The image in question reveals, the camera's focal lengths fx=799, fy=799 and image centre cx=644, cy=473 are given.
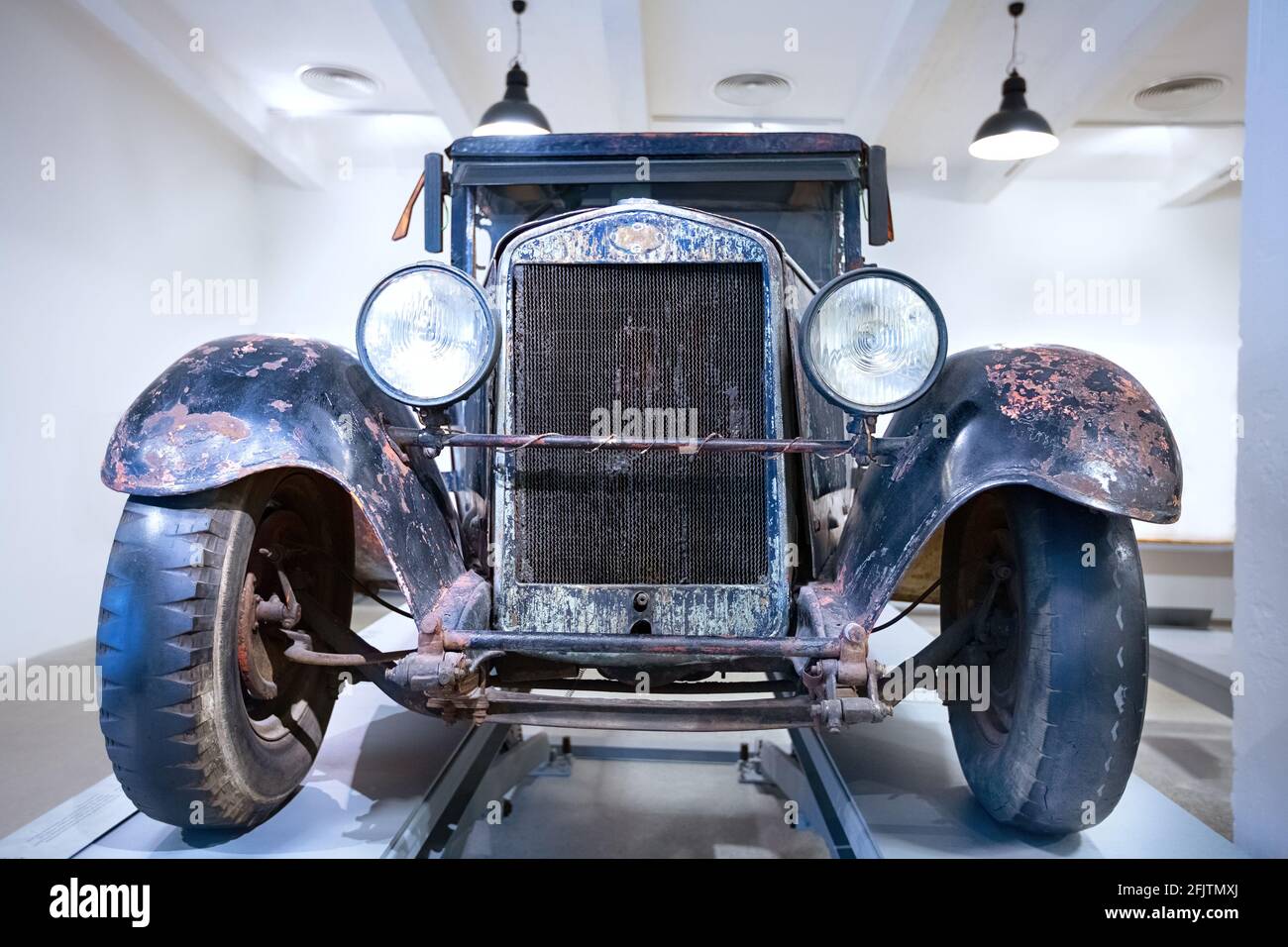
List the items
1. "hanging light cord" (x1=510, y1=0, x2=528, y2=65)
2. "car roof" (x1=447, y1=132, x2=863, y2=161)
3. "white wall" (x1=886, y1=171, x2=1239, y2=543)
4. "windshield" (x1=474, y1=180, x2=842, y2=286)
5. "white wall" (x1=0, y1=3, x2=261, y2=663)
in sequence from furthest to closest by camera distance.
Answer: "white wall" (x1=886, y1=171, x2=1239, y2=543)
"hanging light cord" (x1=510, y1=0, x2=528, y2=65)
"white wall" (x1=0, y1=3, x2=261, y2=663)
"windshield" (x1=474, y1=180, x2=842, y2=286)
"car roof" (x1=447, y1=132, x2=863, y2=161)

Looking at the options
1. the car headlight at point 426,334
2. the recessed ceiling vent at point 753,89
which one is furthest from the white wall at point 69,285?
the recessed ceiling vent at point 753,89

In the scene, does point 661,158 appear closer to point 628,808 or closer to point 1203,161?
point 628,808

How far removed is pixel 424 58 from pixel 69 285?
2234 mm

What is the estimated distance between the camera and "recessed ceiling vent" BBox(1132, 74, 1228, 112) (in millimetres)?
4848

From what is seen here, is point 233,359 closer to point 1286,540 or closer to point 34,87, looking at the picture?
point 1286,540

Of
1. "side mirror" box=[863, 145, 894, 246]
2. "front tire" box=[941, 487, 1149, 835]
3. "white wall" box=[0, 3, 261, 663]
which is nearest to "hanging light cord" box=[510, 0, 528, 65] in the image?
"white wall" box=[0, 3, 261, 663]

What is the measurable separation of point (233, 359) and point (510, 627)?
803 millimetres

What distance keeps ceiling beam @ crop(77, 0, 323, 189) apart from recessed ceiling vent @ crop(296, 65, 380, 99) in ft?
1.41

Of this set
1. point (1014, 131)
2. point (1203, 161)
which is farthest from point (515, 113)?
point (1203, 161)

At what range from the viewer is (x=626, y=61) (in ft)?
15.3

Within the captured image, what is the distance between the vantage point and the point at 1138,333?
5.85 meters

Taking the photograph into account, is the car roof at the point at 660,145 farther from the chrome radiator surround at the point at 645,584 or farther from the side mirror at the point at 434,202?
the chrome radiator surround at the point at 645,584

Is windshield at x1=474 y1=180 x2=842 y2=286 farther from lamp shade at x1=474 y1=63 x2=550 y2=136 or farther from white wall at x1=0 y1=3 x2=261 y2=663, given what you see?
white wall at x1=0 y1=3 x2=261 y2=663
